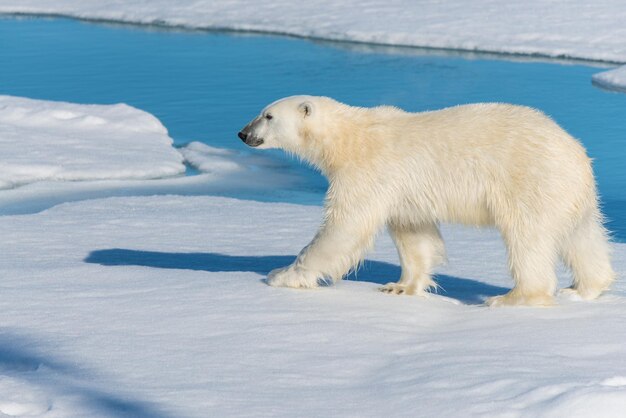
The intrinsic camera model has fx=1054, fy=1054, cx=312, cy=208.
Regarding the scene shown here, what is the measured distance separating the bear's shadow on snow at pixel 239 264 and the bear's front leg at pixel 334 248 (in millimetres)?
491

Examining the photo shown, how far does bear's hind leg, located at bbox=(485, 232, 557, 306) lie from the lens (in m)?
3.86

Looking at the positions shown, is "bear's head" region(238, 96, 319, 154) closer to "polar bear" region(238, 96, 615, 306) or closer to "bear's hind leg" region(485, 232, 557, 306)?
"polar bear" region(238, 96, 615, 306)

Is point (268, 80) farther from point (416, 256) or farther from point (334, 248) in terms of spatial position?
point (334, 248)

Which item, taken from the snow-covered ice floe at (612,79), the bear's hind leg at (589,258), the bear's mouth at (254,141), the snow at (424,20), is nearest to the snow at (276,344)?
the bear's hind leg at (589,258)

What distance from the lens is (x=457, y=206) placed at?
4043mm

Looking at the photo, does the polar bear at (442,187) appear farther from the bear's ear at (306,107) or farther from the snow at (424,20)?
the snow at (424,20)

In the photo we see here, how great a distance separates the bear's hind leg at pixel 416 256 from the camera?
429 cm

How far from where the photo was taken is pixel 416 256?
14.1 ft

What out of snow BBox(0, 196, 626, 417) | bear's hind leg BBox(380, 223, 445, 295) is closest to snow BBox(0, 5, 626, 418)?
snow BBox(0, 196, 626, 417)

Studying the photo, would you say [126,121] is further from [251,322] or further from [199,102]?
[251,322]

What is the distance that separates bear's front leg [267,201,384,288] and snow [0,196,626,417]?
0.08 meters

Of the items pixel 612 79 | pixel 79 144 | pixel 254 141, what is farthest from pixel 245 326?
pixel 612 79

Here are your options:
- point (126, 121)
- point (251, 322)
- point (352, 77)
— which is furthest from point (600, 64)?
point (251, 322)

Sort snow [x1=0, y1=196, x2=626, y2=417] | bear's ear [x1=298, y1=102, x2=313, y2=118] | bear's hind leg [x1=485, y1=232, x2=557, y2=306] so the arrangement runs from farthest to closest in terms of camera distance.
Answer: bear's ear [x1=298, y1=102, x2=313, y2=118] < bear's hind leg [x1=485, y1=232, x2=557, y2=306] < snow [x1=0, y1=196, x2=626, y2=417]
